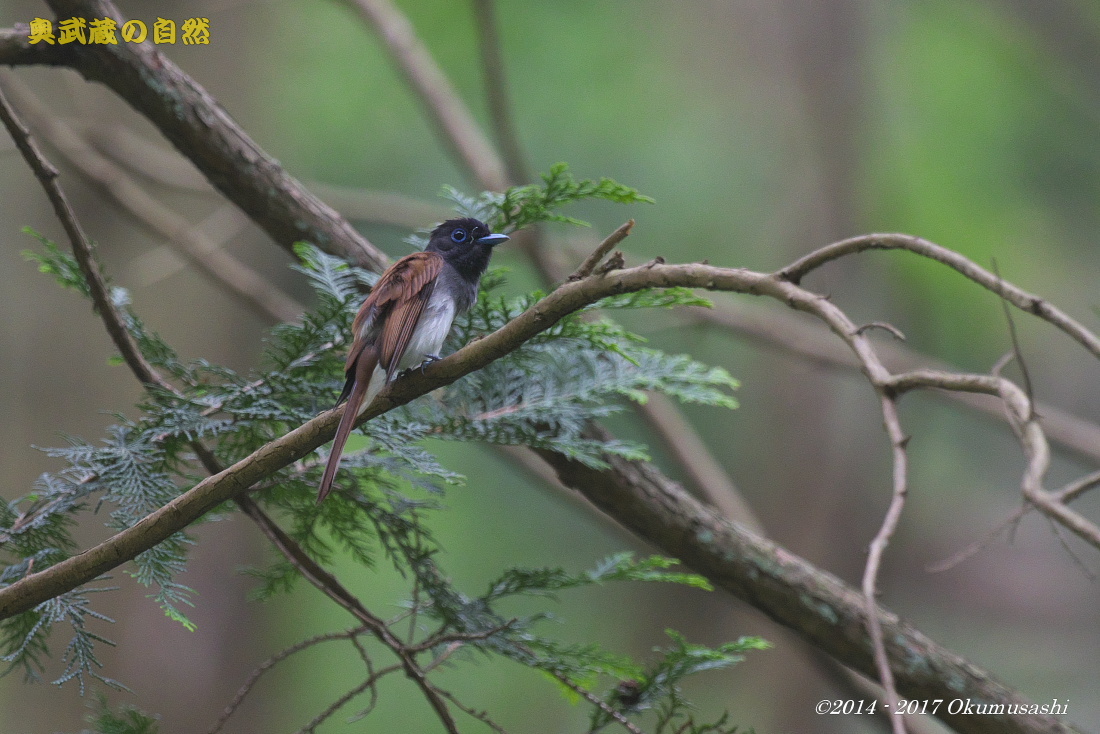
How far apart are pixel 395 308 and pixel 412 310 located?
0.05 meters

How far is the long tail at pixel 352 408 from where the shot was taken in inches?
70.2

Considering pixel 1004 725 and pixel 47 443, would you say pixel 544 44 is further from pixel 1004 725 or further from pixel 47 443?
pixel 1004 725

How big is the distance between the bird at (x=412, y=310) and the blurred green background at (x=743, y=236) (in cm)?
294

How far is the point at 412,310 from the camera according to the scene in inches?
90.6

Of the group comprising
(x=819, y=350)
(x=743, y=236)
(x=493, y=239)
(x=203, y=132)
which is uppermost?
(x=743, y=236)

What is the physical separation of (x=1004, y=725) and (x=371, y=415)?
239 centimetres

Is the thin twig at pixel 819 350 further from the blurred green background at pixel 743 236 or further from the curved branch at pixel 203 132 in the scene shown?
the curved branch at pixel 203 132

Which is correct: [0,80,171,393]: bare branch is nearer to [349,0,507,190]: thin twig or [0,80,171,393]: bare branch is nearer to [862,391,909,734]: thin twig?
[862,391,909,734]: thin twig

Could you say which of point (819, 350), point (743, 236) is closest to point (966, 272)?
point (819, 350)

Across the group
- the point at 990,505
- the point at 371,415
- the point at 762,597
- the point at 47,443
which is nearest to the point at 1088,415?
the point at 990,505

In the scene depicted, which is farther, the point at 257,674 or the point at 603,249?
the point at 257,674

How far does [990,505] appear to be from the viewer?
8516 millimetres

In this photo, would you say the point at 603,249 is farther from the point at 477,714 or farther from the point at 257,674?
the point at 257,674

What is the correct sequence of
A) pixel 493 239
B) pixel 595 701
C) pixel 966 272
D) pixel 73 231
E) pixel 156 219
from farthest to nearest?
pixel 156 219 < pixel 493 239 < pixel 595 701 < pixel 73 231 < pixel 966 272
